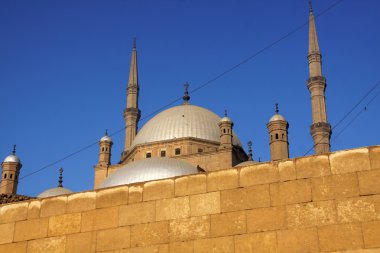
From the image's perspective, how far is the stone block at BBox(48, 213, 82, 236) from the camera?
5.51 metres

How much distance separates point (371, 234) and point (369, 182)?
0.44m

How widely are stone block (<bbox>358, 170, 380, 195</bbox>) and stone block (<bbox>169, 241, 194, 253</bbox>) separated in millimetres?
1532

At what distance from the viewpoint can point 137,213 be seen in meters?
5.32

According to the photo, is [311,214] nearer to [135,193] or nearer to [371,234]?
[371,234]

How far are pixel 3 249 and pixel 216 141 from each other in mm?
26245

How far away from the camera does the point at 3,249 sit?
568 cm

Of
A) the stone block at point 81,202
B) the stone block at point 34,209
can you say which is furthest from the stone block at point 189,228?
the stone block at point 34,209

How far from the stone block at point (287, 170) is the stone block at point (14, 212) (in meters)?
2.64

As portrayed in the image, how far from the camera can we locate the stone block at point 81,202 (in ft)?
18.2

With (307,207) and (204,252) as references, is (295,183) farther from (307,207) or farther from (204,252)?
(204,252)

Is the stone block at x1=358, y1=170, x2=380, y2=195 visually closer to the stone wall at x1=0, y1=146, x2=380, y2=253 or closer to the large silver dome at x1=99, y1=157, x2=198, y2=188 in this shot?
the stone wall at x1=0, y1=146, x2=380, y2=253

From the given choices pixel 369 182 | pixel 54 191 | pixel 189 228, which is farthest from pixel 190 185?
pixel 54 191

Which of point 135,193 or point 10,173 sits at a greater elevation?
point 10,173

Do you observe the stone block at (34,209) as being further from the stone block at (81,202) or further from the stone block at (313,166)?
the stone block at (313,166)
